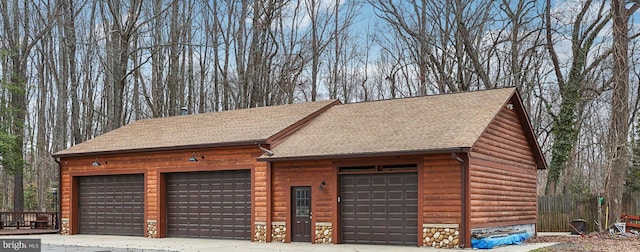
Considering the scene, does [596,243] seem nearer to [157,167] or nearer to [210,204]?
[210,204]

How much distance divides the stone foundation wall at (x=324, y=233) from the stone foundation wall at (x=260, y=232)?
183cm

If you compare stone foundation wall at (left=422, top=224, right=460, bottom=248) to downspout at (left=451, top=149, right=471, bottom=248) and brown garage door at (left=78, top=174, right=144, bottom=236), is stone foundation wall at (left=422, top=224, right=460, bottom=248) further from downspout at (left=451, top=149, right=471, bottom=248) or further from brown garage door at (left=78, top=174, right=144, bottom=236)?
brown garage door at (left=78, top=174, right=144, bottom=236)

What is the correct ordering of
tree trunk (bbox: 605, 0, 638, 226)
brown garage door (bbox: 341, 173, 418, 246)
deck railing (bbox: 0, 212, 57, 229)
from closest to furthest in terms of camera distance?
brown garage door (bbox: 341, 173, 418, 246)
tree trunk (bbox: 605, 0, 638, 226)
deck railing (bbox: 0, 212, 57, 229)

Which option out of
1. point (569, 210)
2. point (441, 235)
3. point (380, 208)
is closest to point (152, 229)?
point (380, 208)

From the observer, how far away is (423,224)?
17.3 m

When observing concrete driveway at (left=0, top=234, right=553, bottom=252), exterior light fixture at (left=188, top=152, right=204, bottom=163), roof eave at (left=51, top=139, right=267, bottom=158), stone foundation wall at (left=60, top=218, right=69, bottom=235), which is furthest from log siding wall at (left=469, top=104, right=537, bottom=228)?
stone foundation wall at (left=60, top=218, right=69, bottom=235)

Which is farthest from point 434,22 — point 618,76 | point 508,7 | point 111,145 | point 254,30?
point 111,145

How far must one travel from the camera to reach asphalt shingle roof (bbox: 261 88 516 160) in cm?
1734

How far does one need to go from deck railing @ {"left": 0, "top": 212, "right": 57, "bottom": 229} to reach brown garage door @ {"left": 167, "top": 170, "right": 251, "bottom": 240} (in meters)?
7.61

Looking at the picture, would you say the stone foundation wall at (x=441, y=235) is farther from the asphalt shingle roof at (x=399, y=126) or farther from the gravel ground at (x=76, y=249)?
the gravel ground at (x=76, y=249)

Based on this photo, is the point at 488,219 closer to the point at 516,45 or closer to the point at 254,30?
the point at 516,45

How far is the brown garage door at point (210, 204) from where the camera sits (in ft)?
68.9

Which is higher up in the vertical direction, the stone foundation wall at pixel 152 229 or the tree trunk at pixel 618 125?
the tree trunk at pixel 618 125

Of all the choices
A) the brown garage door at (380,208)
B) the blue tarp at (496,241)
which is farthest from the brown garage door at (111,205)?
the blue tarp at (496,241)
